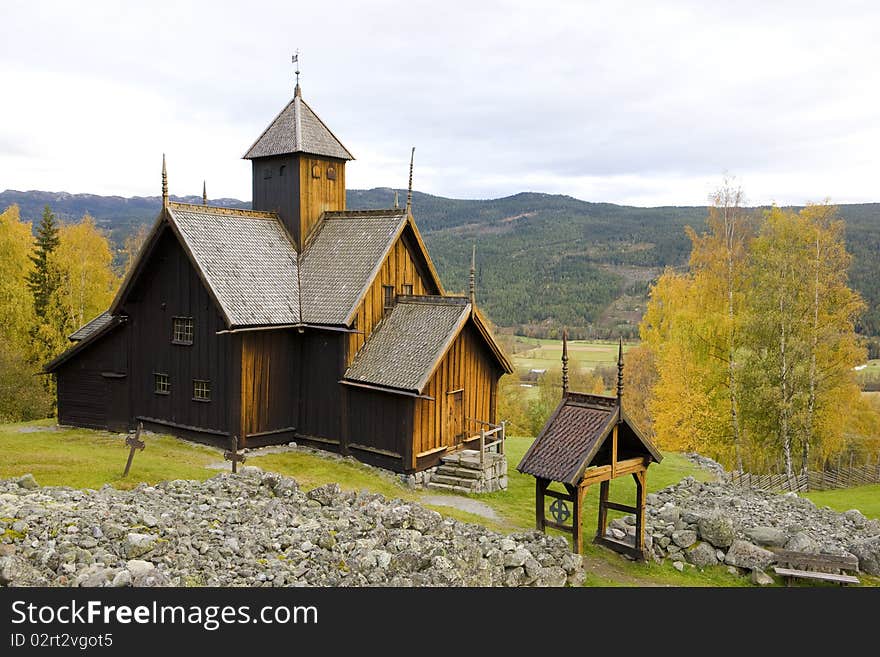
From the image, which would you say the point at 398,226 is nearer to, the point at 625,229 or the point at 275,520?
A: the point at 275,520

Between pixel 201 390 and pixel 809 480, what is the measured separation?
35536 millimetres

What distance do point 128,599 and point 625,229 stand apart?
134 meters

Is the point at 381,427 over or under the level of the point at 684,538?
over

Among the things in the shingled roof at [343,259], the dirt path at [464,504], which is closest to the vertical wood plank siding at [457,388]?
the dirt path at [464,504]

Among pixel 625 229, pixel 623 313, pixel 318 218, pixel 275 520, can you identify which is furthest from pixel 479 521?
pixel 625 229

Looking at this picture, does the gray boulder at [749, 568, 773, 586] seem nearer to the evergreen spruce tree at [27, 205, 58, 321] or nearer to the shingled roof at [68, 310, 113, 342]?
the shingled roof at [68, 310, 113, 342]

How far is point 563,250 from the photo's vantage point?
432 ft

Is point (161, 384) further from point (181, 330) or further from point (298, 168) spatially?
point (298, 168)

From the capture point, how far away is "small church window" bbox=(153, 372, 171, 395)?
23.9m

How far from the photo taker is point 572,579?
42.3 ft

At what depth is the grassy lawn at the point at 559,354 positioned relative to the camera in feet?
275

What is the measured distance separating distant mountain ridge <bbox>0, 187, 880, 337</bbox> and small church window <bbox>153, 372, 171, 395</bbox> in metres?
66.5

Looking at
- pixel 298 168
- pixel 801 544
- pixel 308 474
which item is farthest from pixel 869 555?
pixel 298 168

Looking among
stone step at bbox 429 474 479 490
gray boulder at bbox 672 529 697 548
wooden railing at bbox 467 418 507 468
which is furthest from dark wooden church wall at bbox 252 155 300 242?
gray boulder at bbox 672 529 697 548
